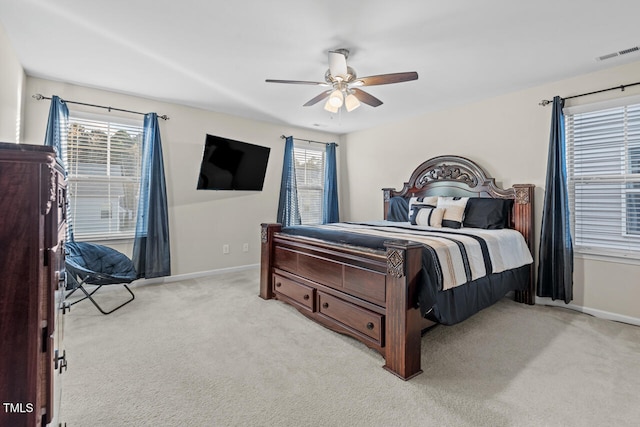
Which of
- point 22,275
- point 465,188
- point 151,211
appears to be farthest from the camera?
point 465,188

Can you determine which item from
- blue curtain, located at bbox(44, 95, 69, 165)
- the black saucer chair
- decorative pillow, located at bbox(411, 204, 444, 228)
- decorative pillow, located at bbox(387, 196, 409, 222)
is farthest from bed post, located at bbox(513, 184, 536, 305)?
blue curtain, located at bbox(44, 95, 69, 165)

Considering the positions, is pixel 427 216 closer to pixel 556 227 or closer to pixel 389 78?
pixel 556 227

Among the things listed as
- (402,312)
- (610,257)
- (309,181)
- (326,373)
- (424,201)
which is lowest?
(326,373)

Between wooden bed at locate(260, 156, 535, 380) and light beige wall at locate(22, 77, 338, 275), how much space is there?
1400 millimetres

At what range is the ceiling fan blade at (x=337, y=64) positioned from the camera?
8.04 feet

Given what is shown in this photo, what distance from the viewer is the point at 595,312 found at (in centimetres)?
302

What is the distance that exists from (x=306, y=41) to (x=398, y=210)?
2.75 metres

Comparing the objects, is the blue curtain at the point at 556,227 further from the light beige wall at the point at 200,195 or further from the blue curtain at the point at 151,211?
the blue curtain at the point at 151,211

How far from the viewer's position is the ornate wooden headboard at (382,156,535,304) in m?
3.36

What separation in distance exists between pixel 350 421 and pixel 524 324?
82.3 inches

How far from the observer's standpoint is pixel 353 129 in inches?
216

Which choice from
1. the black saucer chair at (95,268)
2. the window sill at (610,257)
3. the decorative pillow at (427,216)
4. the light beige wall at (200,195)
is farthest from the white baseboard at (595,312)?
the black saucer chair at (95,268)

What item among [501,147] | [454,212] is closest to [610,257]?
[454,212]

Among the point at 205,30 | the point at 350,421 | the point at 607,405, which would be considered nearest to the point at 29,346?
the point at 350,421
